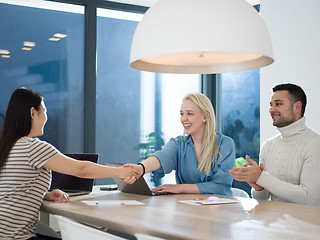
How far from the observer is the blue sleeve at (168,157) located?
10.1ft

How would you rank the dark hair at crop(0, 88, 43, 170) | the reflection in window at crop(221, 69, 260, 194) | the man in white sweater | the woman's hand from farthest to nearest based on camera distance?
the reflection in window at crop(221, 69, 260, 194), the man in white sweater, the woman's hand, the dark hair at crop(0, 88, 43, 170)

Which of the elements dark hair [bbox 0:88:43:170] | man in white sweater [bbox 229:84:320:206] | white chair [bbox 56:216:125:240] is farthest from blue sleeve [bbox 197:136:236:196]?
white chair [bbox 56:216:125:240]

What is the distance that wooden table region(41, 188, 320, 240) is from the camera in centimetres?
167

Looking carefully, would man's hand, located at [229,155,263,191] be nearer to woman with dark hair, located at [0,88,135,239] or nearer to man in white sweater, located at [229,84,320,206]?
man in white sweater, located at [229,84,320,206]

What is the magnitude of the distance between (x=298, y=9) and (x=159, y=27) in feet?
9.49

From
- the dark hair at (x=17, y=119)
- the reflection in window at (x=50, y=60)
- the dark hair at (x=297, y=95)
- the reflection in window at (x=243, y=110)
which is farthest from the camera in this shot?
the reflection in window at (x=243, y=110)

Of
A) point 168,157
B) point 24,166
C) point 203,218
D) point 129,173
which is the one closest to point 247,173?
point 168,157

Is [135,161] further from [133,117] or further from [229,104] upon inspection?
[229,104]

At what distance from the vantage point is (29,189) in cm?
238

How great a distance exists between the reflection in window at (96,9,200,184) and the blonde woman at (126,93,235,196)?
74.6 inches

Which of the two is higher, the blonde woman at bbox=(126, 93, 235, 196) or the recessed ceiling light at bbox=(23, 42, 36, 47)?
the recessed ceiling light at bbox=(23, 42, 36, 47)

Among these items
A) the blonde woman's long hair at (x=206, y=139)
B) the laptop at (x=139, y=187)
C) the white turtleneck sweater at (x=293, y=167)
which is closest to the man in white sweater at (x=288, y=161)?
the white turtleneck sweater at (x=293, y=167)

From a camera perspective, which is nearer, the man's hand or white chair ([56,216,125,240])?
white chair ([56,216,125,240])

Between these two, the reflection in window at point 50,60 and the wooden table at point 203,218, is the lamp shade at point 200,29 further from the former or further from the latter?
the reflection in window at point 50,60
